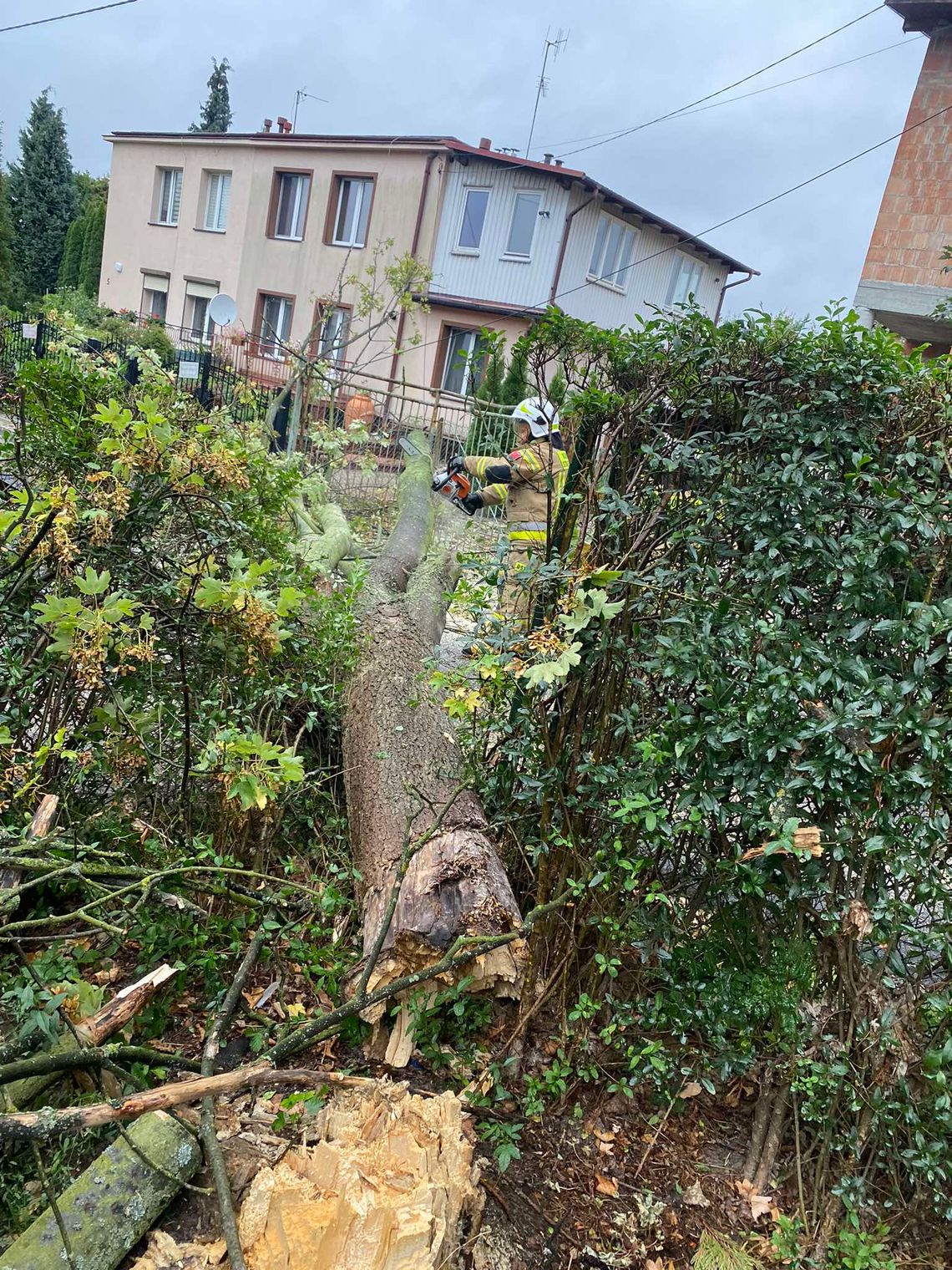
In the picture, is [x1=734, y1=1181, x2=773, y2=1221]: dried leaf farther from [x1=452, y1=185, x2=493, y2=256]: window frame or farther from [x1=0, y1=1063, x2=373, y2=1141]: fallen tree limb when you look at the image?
[x1=452, y1=185, x2=493, y2=256]: window frame

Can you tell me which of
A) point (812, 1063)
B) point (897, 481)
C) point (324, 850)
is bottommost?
point (324, 850)

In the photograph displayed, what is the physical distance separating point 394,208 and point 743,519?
65.4ft

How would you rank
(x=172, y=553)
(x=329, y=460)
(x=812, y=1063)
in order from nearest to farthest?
(x=812, y=1063) < (x=172, y=553) < (x=329, y=460)

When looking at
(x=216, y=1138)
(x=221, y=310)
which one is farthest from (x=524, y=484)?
(x=221, y=310)

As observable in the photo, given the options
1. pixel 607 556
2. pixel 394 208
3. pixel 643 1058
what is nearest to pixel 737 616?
pixel 607 556

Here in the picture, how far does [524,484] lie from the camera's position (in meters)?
4.79

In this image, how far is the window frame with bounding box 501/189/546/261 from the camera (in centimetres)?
1819

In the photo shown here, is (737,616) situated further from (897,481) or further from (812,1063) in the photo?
(812,1063)

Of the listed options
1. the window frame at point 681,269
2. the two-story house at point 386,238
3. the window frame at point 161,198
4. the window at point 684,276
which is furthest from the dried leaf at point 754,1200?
the window frame at point 161,198

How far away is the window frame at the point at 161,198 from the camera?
80.1 ft

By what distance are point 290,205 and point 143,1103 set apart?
2387 centimetres

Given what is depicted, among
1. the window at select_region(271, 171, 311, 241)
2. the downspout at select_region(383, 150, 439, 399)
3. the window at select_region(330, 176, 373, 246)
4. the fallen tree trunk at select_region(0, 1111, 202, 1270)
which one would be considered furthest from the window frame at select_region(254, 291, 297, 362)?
the fallen tree trunk at select_region(0, 1111, 202, 1270)

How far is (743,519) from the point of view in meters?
2.32

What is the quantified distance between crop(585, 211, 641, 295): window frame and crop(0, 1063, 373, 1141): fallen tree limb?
19.5 meters
